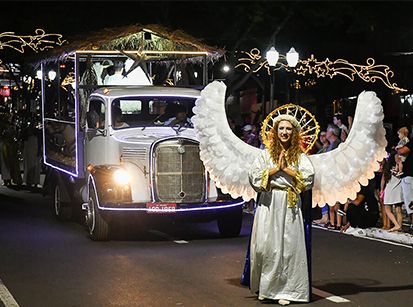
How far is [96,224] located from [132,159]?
121 centimetres

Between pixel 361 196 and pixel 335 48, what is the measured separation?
2050cm

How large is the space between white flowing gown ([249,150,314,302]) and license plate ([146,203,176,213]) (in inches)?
179

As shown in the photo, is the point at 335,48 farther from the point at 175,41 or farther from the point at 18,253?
the point at 18,253

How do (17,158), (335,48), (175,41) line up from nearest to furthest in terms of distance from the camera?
(175,41) < (17,158) < (335,48)

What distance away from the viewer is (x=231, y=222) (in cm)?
1337

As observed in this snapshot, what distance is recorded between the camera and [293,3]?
26188 mm

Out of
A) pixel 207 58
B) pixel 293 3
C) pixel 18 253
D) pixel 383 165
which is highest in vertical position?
pixel 293 3

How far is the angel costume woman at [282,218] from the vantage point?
26.7ft

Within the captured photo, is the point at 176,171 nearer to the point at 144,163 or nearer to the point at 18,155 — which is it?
the point at 144,163

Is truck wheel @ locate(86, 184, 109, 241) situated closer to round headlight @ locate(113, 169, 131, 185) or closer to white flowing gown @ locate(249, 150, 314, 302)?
round headlight @ locate(113, 169, 131, 185)

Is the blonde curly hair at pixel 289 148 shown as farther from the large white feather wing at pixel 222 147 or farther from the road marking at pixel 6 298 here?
the road marking at pixel 6 298

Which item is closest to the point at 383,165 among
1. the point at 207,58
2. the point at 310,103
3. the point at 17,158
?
the point at 207,58

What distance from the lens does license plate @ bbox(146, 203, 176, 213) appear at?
12680 mm

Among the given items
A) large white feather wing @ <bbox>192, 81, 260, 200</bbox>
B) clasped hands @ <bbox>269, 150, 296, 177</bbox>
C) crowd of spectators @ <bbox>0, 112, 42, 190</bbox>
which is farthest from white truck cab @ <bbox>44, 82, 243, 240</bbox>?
crowd of spectators @ <bbox>0, 112, 42, 190</bbox>
